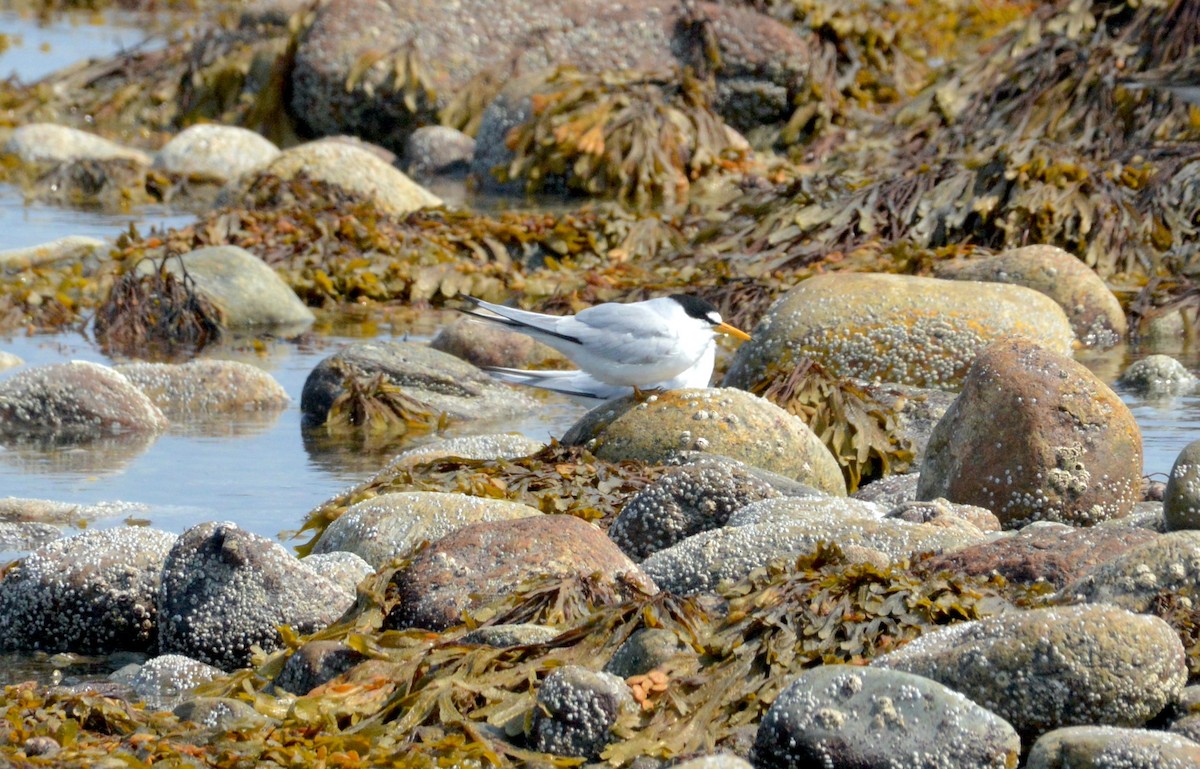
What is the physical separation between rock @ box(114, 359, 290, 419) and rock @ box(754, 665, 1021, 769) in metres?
5.37

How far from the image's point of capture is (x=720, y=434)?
6461mm

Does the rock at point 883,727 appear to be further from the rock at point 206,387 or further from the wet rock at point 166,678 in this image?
the rock at point 206,387

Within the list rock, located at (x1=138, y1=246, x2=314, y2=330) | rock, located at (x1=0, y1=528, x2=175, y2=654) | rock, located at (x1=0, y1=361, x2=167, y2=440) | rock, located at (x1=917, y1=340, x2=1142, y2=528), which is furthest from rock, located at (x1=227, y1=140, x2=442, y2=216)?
rock, located at (x1=0, y1=528, x2=175, y2=654)

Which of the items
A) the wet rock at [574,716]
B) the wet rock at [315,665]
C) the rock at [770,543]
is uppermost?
the wet rock at [574,716]

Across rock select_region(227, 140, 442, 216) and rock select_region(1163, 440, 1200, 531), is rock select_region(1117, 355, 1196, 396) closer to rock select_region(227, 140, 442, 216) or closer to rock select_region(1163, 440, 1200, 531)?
rock select_region(1163, 440, 1200, 531)

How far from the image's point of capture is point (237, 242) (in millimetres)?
11906

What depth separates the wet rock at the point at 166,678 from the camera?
458 centimetres

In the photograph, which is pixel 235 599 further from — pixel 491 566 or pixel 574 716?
pixel 574 716

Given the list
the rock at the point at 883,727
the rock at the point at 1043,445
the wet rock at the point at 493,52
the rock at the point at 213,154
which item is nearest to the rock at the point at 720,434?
the rock at the point at 1043,445

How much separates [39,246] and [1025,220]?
20.8 feet

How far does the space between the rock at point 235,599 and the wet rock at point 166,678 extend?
149mm

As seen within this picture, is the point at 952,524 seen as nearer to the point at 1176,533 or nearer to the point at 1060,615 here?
the point at 1176,533

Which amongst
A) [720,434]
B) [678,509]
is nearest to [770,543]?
[678,509]

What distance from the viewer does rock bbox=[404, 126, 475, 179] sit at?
1606 centimetres
